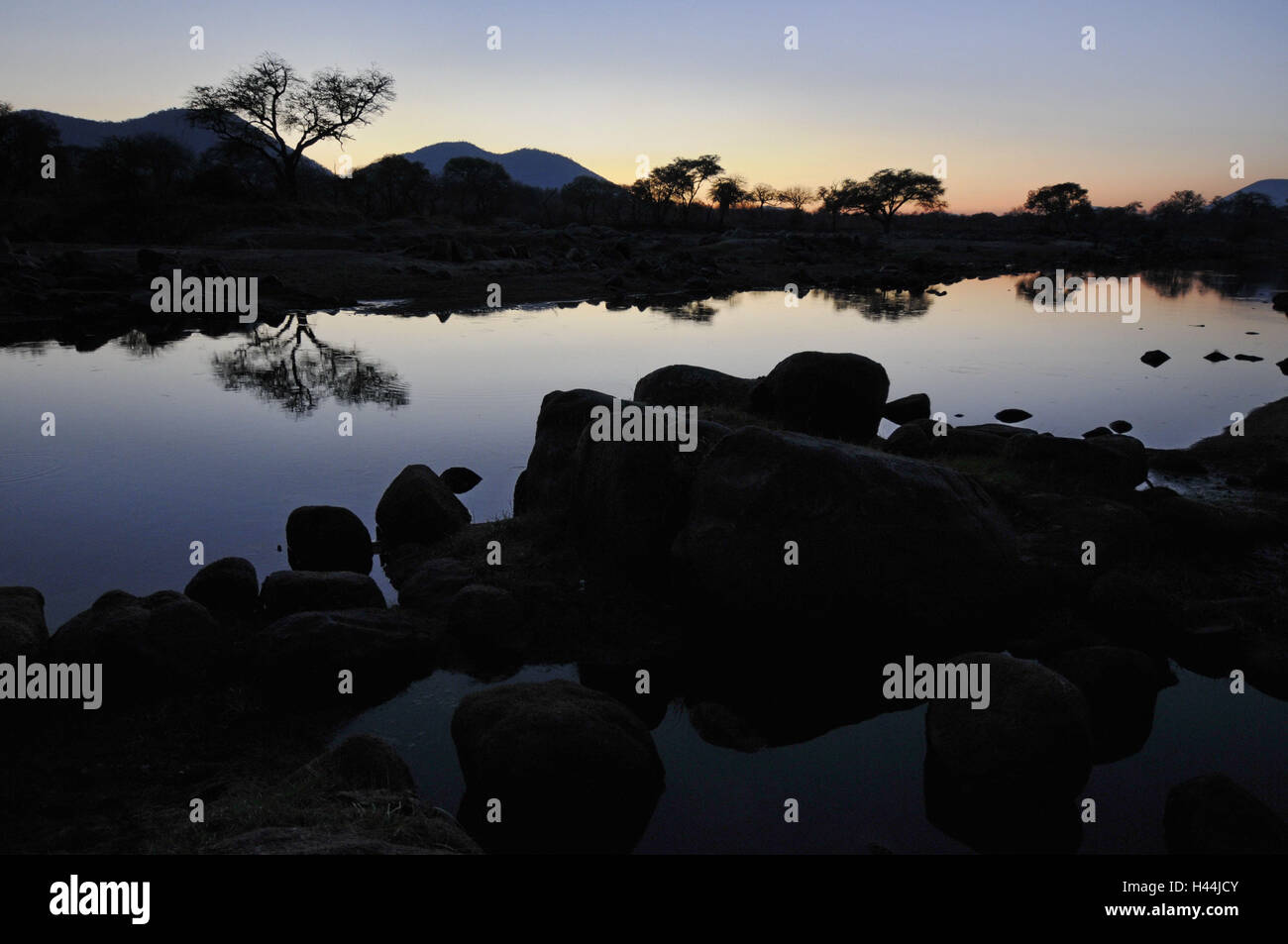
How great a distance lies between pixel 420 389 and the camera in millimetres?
24844

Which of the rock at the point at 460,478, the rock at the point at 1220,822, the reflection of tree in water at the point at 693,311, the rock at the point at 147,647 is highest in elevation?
the reflection of tree in water at the point at 693,311

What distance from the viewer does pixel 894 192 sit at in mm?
120688

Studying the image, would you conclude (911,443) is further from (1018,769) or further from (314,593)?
(314,593)

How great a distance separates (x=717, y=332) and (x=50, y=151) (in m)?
60.0

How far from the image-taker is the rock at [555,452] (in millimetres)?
13172

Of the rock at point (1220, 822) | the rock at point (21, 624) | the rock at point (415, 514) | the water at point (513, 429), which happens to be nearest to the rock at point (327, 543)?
the water at point (513, 429)

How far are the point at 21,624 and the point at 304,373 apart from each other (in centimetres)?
1934

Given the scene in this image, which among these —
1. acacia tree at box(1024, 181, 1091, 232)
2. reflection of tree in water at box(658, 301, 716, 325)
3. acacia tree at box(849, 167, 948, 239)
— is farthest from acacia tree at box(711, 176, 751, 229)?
reflection of tree in water at box(658, 301, 716, 325)

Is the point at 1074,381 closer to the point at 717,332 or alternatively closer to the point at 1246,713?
the point at 717,332

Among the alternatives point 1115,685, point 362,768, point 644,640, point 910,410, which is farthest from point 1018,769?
point 910,410

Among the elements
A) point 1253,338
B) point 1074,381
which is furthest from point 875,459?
point 1253,338

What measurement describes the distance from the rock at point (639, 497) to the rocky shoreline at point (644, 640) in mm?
30

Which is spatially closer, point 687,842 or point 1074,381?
point 687,842

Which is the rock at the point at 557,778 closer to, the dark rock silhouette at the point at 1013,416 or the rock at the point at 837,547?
the rock at the point at 837,547
